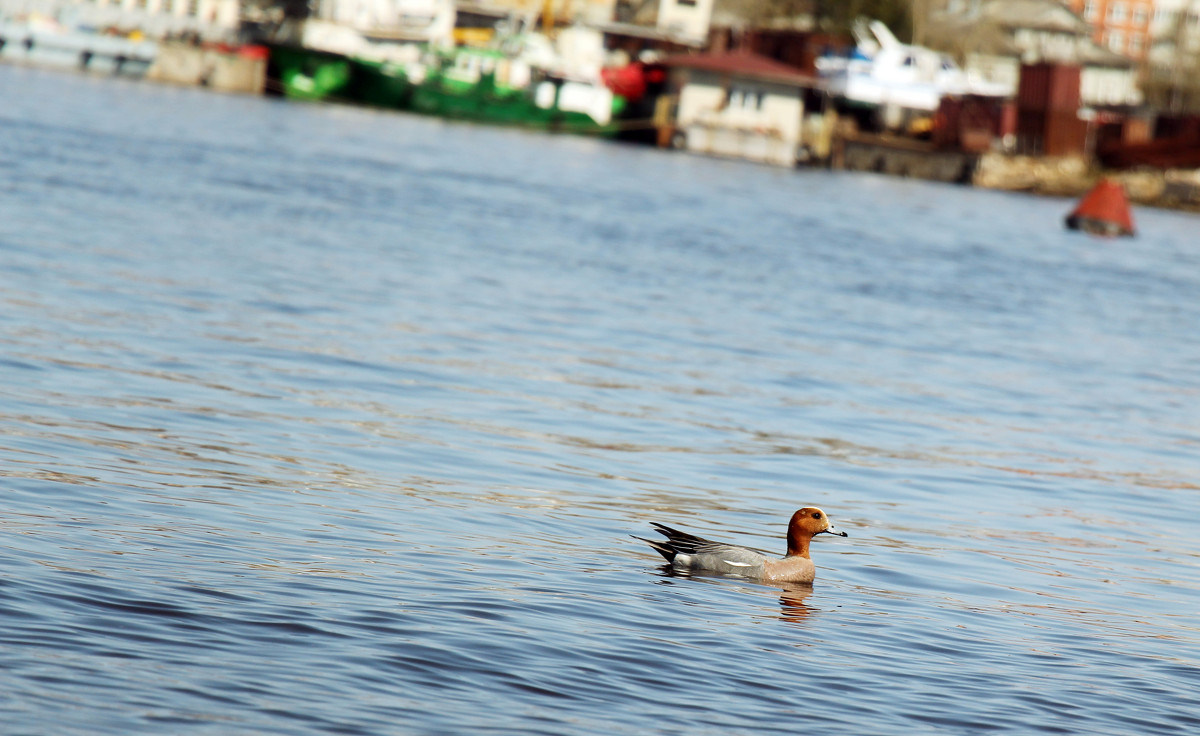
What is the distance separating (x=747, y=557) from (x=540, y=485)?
270 cm

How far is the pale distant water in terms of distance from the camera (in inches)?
306

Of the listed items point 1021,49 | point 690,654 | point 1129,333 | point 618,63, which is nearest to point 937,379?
point 1129,333

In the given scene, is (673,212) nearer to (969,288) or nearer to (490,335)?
(969,288)

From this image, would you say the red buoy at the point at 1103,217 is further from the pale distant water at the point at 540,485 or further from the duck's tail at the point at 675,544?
the duck's tail at the point at 675,544

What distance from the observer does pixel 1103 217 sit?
54938 millimetres

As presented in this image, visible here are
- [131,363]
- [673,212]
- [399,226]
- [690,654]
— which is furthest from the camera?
[673,212]

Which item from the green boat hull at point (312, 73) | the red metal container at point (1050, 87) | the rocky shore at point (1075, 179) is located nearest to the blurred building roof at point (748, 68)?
the rocky shore at point (1075, 179)

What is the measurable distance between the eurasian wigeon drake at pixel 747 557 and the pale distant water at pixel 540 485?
0.46ft

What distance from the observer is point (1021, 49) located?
112 metres

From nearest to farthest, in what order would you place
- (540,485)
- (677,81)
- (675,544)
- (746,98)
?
(675,544)
(540,485)
(746,98)
(677,81)

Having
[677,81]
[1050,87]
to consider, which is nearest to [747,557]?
[677,81]

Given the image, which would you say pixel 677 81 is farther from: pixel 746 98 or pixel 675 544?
pixel 675 544

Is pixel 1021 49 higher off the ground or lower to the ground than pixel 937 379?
higher

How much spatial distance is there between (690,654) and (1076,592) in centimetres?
387
